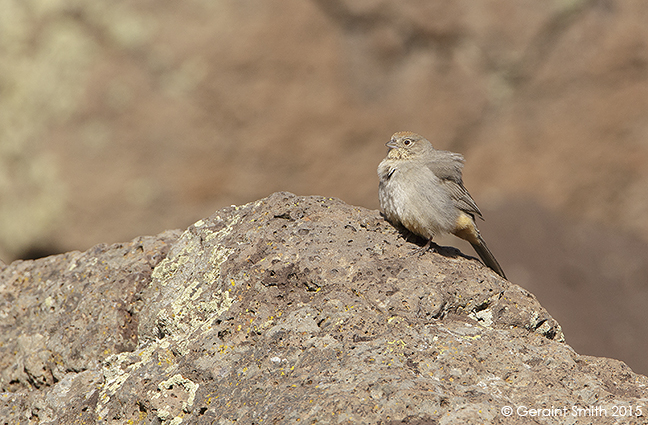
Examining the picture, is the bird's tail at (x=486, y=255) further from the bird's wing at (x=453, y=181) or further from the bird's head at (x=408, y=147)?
the bird's head at (x=408, y=147)

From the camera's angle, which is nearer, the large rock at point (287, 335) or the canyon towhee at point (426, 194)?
the large rock at point (287, 335)

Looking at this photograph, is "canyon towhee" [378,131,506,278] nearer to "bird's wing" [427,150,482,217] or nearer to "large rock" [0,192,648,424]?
"bird's wing" [427,150,482,217]

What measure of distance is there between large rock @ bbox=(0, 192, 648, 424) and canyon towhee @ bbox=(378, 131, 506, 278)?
0.80ft

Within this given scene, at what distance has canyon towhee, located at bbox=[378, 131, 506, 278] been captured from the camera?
19.0ft

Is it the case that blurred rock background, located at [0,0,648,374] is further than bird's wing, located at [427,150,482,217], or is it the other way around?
blurred rock background, located at [0,0,648,374]

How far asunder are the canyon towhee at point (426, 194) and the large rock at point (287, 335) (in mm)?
244

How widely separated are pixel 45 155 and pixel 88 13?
8.44ft

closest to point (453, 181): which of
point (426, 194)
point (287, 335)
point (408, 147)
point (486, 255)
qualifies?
point (426, 194)

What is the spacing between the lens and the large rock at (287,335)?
154 inches

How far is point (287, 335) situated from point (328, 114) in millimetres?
8480

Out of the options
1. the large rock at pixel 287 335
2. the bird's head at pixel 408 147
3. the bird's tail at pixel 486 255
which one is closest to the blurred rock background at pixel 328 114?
the bird's tail at pixel 486 255

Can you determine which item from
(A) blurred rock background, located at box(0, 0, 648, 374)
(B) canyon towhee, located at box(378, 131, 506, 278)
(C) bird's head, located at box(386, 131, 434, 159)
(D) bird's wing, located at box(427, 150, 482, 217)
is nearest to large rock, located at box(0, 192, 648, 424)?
(B) canyon towhee, located at box(378, 131, 506, 278)

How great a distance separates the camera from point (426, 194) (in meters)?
5.96

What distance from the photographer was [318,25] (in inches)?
487
